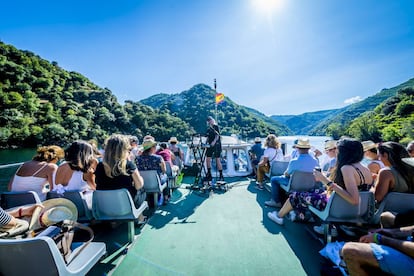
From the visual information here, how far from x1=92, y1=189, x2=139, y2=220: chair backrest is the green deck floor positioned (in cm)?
46

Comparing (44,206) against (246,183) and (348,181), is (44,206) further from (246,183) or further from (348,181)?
(246,183)

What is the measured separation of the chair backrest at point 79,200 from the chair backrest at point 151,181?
1052 mm

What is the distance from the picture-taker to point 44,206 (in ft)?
5.37

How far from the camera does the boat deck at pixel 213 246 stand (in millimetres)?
1939

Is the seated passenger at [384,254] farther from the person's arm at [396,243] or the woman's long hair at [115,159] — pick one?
the woman's long hair at [115,159]

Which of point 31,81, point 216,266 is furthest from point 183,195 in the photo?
point 31,81

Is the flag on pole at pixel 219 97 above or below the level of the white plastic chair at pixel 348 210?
above

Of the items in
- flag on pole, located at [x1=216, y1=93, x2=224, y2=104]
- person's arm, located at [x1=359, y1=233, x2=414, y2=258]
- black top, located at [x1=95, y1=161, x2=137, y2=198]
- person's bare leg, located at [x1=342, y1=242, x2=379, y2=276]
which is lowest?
person's bare leg, located at [x1=342, y1=242, x2=379, y2=276]

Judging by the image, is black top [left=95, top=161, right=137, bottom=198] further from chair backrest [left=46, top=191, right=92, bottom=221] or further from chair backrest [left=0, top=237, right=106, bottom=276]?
chair backrest [left=0, top=237, right=106, bottom=276]

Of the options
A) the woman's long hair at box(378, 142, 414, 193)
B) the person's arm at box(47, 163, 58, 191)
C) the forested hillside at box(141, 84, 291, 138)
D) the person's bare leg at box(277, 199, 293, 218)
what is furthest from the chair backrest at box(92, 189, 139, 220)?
the forested hillside at box(141, 84, 291, 138)

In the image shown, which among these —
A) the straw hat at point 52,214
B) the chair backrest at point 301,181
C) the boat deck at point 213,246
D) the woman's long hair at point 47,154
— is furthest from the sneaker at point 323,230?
the woman's long hair at point 47,154

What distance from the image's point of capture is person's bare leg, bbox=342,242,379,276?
1.29 m

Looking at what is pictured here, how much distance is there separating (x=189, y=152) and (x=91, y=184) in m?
4.47

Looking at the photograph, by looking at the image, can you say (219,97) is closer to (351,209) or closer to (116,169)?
(116,169)
